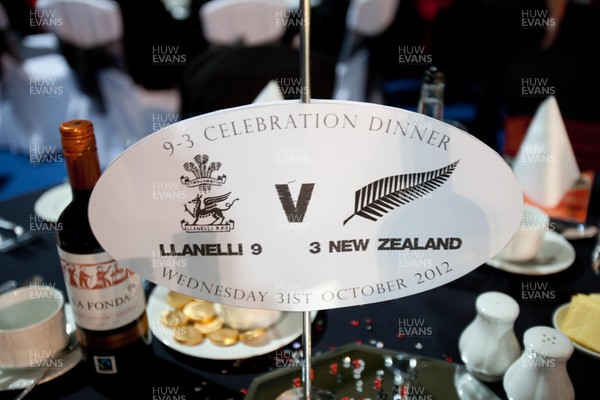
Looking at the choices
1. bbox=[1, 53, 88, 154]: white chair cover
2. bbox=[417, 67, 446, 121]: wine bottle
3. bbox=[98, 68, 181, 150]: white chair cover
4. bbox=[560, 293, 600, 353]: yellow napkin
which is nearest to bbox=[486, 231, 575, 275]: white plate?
bbox=[560, 293, 600, 353]: yellow napkin

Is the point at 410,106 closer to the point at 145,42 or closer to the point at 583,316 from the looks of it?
the point at 145,42

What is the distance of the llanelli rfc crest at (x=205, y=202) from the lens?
0.56m

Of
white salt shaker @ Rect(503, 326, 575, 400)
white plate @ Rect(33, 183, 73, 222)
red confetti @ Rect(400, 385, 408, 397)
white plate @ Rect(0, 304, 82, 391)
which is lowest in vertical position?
red confetti @ Rect(400, 385, 408, 397)

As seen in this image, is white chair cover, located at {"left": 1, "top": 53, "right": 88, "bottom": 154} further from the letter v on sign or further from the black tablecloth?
the letter v on sign

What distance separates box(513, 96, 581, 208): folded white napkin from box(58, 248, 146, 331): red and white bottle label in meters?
0.76

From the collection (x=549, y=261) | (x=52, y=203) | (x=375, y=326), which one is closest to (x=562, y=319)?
(x=549, y=261)

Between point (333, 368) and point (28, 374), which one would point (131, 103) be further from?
point (333, 368)

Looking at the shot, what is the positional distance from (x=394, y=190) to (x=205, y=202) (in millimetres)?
198

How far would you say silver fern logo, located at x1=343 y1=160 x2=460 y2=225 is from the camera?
0.56 m

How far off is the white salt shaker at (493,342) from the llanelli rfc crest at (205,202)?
0.37 metres

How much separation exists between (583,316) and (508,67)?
1.27 m

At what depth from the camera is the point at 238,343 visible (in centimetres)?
78

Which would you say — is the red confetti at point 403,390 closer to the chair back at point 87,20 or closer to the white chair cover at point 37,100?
the chair back at point 87,20

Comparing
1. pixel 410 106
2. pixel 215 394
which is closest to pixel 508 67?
pixel 215 394
